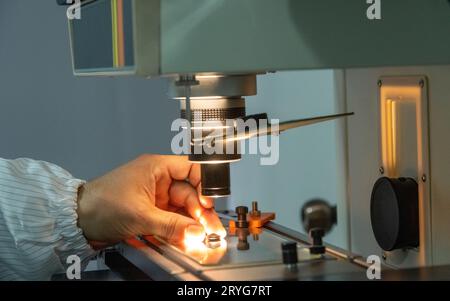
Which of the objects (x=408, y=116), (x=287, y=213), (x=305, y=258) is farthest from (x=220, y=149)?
(x=287, y=213)

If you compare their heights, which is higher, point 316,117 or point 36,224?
point 316,117

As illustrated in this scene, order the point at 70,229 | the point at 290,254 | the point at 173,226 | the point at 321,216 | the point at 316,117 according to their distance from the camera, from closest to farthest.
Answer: the point at 290,254, the point at 316,117, the point at 173,226, the point at 70,229, the point at 321,216

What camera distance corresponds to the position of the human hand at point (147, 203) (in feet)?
4.00

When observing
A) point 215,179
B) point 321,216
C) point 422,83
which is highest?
point 422,83

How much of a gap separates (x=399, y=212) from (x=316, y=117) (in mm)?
181

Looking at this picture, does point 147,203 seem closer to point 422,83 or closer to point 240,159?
point 240,159

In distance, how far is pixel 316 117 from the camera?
1.07 metres

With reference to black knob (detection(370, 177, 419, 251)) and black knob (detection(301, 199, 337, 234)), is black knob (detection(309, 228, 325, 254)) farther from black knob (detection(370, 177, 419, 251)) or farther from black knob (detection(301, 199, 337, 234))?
black knob (detection(301, 199, 337, 234))

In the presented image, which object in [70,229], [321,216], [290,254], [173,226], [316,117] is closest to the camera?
[290,254]

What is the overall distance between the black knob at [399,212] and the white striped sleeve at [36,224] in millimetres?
508

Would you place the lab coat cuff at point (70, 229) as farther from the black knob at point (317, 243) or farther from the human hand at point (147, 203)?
the black knob at point (317, 243)

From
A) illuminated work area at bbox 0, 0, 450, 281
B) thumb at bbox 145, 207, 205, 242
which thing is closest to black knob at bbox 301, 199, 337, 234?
illuminated work area at bbox 0, 0, 450, 281

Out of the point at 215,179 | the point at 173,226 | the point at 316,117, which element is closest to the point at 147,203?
the point at 173,226

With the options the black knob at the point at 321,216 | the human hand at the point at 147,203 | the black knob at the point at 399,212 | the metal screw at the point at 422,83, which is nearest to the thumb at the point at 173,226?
the human hand at the point at 147,203
